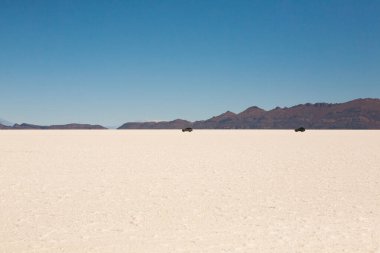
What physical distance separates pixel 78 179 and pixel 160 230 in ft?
23.3

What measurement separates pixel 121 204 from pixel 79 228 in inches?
86.9

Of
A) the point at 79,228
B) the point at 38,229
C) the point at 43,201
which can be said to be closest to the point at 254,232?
the point at 79,228

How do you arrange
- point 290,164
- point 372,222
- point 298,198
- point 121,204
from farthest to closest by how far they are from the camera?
1. point 290,164
2. point 298,198
3. point 121,204
4. point 372,222

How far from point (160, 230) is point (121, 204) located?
253cm

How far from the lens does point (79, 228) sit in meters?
7.56

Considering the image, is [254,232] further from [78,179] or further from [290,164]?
[290,164]

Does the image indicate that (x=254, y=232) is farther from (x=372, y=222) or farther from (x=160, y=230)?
(x=372, y=222)

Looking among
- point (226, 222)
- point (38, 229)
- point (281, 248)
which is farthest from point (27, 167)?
point (281, 248)

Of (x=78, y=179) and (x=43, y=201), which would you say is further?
(x=78, y=179)

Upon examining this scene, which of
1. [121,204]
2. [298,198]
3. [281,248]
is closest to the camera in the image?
[281,248]

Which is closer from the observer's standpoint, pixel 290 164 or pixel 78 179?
pixel 78 179

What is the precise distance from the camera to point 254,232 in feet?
23.9

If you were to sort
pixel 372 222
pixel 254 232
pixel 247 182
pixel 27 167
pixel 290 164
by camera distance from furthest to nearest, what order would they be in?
pixel 290 164 → pixel 27 167 → pixel 247 182 → pixel 372 222 → pixel 254 232

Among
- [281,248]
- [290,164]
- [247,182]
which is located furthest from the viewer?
[290,164]
